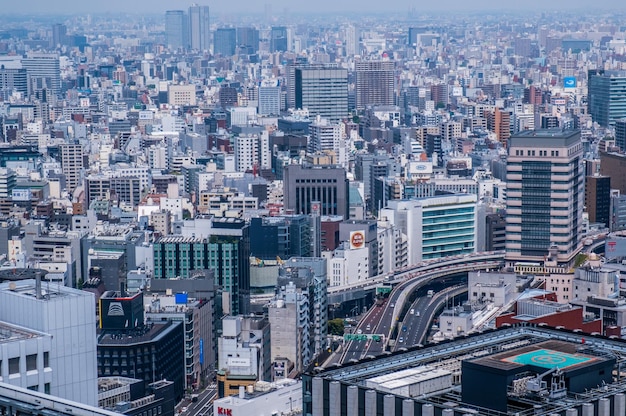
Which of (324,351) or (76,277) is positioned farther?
(76,277)

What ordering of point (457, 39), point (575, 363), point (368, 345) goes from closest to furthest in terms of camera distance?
1. point (575, 363)
2. point (368, 345)
3. point (457, 39)

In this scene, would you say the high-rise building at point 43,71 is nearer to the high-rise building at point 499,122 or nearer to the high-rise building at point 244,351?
the high-rise building at point 499,122

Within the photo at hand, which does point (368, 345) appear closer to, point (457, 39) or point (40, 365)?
point (40, 365)

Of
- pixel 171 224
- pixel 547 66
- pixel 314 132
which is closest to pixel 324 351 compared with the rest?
pixel 171 224

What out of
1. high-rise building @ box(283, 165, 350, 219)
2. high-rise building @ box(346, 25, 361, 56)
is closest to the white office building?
high-rise building @ box(283, 165, 350, 219)

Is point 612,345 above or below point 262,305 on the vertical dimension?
above

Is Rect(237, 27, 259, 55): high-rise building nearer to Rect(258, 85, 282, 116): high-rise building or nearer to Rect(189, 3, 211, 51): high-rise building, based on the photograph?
Rect(189, 3, 211, 51): high-rise building

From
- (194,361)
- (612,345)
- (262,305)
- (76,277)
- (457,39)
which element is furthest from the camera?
(457,39)

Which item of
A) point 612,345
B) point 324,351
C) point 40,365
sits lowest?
point 324,351
